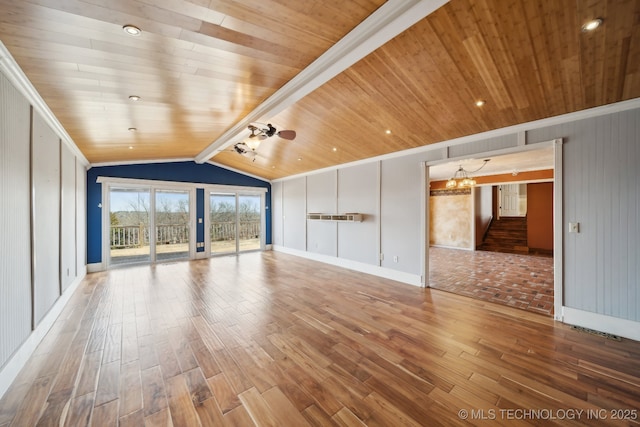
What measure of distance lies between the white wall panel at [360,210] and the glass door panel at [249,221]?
3725 mm

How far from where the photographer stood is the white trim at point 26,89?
194cm

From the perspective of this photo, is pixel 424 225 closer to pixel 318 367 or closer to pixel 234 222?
pixel 318 367

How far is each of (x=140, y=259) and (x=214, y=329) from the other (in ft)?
17.3

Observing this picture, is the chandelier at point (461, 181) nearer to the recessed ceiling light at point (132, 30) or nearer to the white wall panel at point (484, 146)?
Result: the white wall panel at point (484, 146)

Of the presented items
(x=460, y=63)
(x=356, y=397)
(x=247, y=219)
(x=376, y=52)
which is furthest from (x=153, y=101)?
(x=247, y=219)

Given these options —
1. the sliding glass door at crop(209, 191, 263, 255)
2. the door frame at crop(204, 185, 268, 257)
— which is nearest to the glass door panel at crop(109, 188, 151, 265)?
the door frame at crop(204, 185, 268, 257)

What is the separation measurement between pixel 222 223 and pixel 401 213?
583 cm

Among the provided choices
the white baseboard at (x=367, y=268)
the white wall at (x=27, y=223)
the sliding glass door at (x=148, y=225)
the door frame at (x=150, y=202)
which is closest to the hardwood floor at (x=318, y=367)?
the white wall at (x=27, y=223)

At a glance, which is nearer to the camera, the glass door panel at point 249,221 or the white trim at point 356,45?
the white trim at point 356,45

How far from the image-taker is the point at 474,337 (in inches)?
109

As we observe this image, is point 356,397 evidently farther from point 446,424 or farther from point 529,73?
point 529,73

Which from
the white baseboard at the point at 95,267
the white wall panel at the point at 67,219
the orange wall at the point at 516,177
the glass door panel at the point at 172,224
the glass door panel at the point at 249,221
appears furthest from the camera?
the glass door panel at the point at 249,221

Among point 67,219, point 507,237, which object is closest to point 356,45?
point 67,219

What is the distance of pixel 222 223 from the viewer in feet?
26.5
